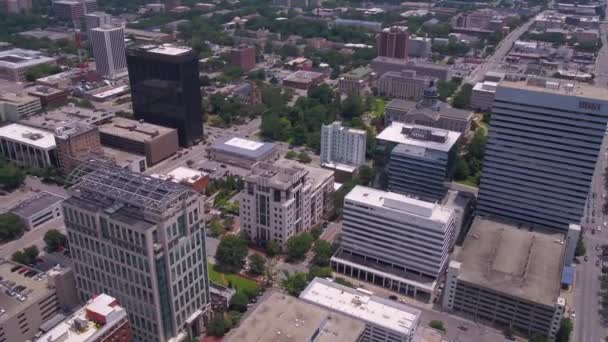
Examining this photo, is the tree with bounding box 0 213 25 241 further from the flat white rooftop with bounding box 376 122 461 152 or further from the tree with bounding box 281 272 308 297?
the flat white rooftop with bounding box 376 122 461 152

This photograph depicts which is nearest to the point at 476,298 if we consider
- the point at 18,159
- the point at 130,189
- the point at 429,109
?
the point at 130,189

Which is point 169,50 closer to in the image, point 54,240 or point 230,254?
point 54,240

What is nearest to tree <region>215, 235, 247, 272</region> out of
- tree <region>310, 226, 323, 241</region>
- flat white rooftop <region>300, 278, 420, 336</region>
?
tree <region>310, 226, 323, 241</region>

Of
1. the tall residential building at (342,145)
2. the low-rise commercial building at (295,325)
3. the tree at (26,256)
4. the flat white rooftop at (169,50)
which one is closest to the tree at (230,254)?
the low-rise commercial building at (295,325)

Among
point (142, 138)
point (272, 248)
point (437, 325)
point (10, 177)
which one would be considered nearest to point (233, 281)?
point (272, 248)

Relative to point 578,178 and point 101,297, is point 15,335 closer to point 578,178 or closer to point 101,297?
point 101,297
